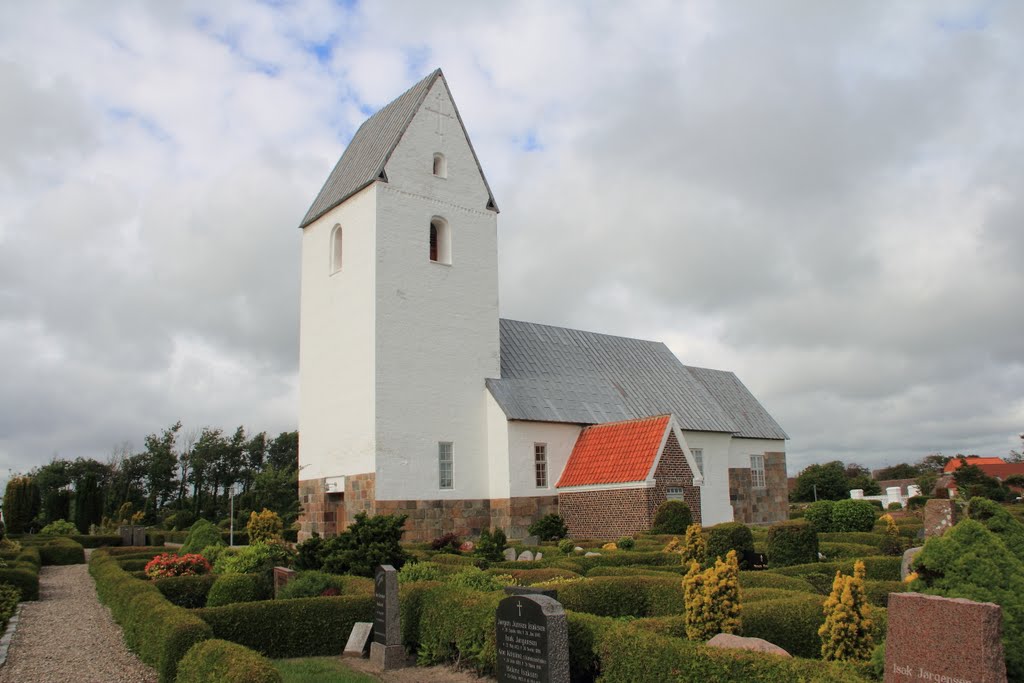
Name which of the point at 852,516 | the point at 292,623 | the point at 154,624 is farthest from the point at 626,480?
the point at 154,624

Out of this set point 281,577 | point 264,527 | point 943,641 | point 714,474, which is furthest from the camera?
point 714,474

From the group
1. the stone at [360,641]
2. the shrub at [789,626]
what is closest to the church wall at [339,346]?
the stone at [360,641]

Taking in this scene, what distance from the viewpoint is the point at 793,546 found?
13695mm

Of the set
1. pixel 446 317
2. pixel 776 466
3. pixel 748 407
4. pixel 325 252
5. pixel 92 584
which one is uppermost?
pixel 325 252

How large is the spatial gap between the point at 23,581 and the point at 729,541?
12.7m

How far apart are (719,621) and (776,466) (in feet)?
83.5

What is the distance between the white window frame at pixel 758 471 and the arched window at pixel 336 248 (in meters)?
17.5

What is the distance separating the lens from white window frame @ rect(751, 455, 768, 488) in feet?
99.6

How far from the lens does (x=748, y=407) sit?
32.5 m

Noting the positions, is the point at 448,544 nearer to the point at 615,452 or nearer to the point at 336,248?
the point at 615,452

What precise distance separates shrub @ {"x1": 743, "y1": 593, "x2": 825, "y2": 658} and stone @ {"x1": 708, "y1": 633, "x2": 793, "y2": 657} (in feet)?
3.45

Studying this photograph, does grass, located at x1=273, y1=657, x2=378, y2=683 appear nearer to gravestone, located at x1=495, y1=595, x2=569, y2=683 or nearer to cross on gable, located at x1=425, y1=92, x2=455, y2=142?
gravestone, located at x1=495, y1=595, x2=569, y2=683

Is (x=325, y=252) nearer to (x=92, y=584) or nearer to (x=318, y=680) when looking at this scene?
(x=92, y=584)

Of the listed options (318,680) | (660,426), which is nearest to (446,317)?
(660,426)
